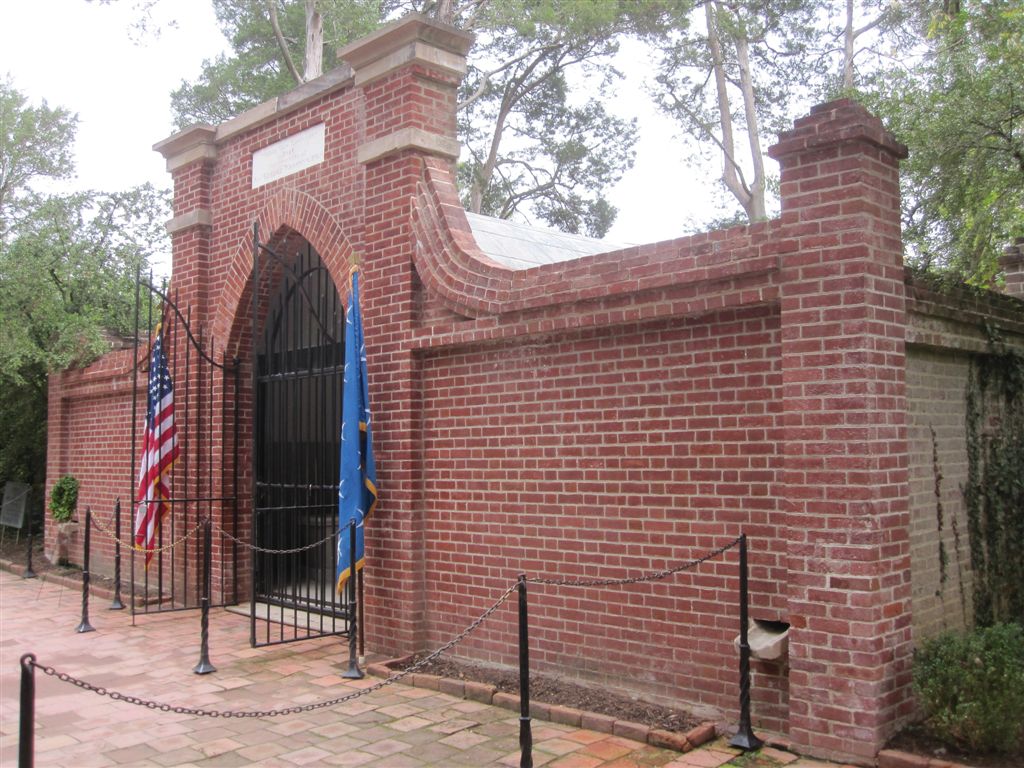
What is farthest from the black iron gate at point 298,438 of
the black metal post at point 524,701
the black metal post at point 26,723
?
the black metal post at point 26,723

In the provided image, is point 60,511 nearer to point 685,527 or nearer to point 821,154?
point 685,527

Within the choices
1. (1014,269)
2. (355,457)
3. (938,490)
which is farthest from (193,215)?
(1014,269)

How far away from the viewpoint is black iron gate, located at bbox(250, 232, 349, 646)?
27.3ft

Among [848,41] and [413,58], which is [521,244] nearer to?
[413,58]

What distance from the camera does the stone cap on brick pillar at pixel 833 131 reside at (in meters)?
4.73

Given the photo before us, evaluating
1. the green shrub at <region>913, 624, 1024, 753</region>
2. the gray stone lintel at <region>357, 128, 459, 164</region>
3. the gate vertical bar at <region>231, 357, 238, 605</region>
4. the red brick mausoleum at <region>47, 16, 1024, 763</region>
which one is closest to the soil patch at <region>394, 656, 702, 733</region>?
the red brick mausoleum at <region>47, 16, 1024, 763</region>

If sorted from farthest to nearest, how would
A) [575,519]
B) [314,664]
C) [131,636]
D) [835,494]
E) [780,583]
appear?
1. [131,636]
2. [314,664]
3. [575,519]
4. [780,583]
5. [835,494]

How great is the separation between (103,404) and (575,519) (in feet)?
28.0

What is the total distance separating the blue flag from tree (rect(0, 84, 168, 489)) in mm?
4960

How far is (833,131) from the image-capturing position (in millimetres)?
4785

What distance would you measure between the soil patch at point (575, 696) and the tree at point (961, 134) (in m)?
3.74

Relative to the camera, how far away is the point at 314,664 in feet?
23.6

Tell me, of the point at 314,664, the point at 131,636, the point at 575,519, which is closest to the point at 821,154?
the point at 575,519

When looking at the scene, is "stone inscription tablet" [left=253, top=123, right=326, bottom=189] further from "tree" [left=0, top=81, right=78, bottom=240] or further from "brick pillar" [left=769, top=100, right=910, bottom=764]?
"tree" [left=0, top=81, right=78, bottom=240]
